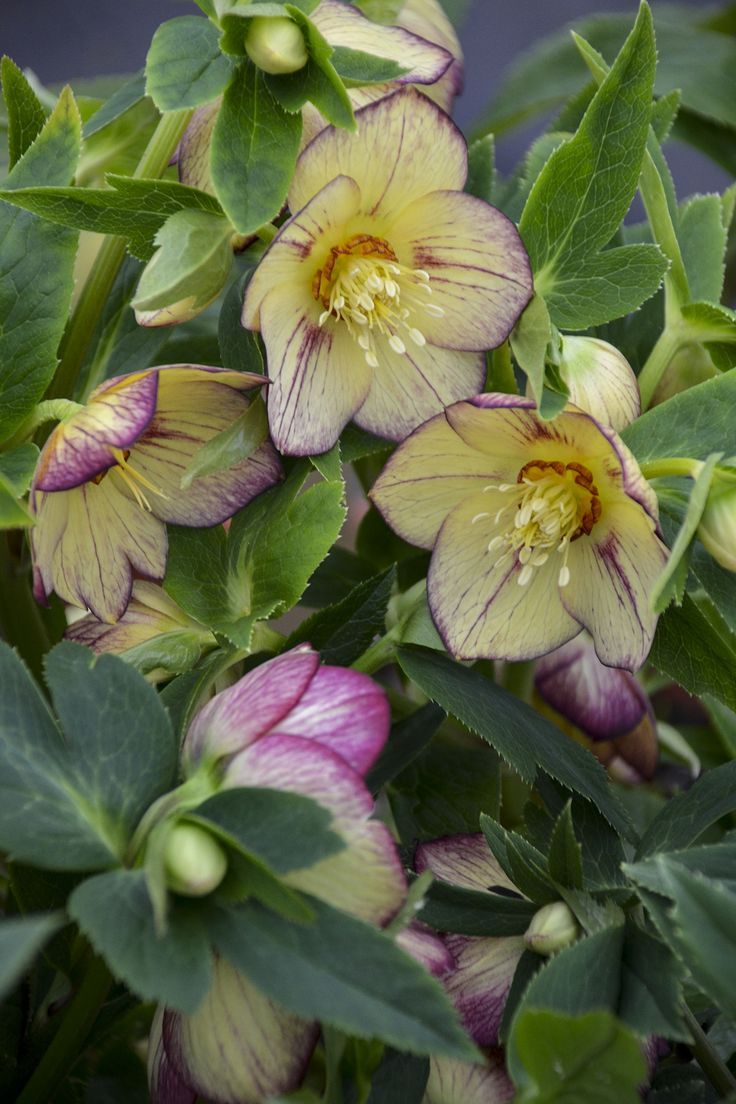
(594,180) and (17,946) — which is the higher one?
(594,180)

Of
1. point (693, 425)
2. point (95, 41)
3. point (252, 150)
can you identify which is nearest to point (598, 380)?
point (693, 425)

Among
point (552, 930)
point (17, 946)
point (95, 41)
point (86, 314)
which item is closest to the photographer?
point (17, 946)

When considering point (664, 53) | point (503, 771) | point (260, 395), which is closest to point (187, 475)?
point (260, 395)

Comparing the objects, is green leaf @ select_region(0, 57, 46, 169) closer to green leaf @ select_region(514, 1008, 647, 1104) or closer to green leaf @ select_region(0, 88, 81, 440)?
green leaf @ select_region(0, 88, 81, 440)

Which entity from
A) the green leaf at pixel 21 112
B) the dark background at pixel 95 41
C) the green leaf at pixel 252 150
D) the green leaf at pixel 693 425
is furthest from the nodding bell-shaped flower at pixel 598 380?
the dark background at pixel 95 41

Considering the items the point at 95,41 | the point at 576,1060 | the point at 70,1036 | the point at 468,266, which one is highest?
the point at 468,266

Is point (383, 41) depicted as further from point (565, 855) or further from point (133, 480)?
point (565, 855)
